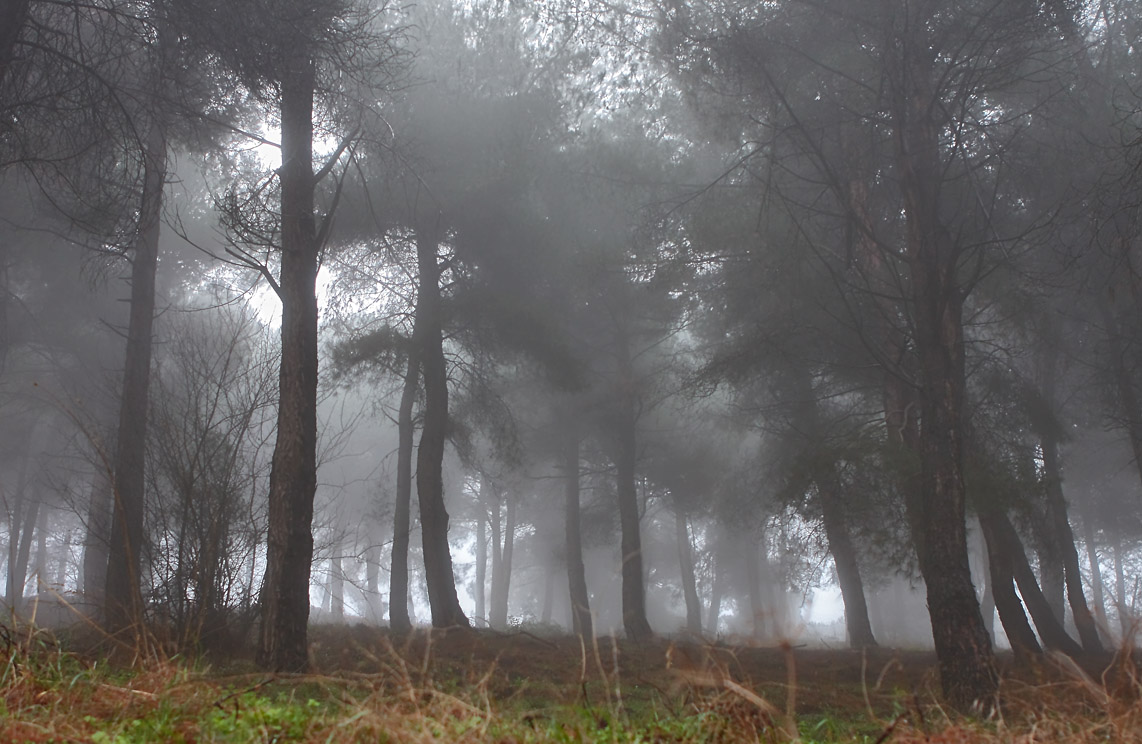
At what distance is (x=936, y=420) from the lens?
22.8 feet

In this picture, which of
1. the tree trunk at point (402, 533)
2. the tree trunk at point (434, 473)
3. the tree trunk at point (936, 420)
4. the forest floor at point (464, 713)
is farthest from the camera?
the tree trunk at point (402, 533)

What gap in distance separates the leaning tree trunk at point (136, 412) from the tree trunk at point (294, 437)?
117 cm

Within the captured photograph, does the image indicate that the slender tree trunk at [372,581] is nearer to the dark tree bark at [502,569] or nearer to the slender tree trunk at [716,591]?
the dark tree bark at [502,569]

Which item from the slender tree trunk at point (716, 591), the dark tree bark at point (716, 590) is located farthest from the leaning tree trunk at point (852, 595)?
the slender tree trunk at point (716, 591)

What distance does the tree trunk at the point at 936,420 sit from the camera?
21.3 ft

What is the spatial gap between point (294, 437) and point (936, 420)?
209 inches

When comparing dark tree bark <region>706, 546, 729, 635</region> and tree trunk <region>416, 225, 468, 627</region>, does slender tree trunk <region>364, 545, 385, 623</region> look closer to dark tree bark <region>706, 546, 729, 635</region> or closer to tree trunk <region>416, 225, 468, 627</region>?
tree trunk <region>416, 225, 468, 627</region>

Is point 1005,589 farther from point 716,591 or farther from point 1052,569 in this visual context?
point 716,591

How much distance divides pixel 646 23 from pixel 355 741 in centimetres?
912

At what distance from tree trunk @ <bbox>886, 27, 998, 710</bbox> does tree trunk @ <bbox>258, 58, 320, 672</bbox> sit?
5028 millimetres

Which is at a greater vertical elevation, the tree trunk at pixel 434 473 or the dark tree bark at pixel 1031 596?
the tree trunk at pixel 434 473

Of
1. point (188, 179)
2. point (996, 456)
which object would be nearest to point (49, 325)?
point (188, 179)

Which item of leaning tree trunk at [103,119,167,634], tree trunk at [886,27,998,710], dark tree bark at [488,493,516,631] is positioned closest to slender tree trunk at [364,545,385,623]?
leaning tree trunk at [103,119,167,634]

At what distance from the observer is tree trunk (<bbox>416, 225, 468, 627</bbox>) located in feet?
45.2
